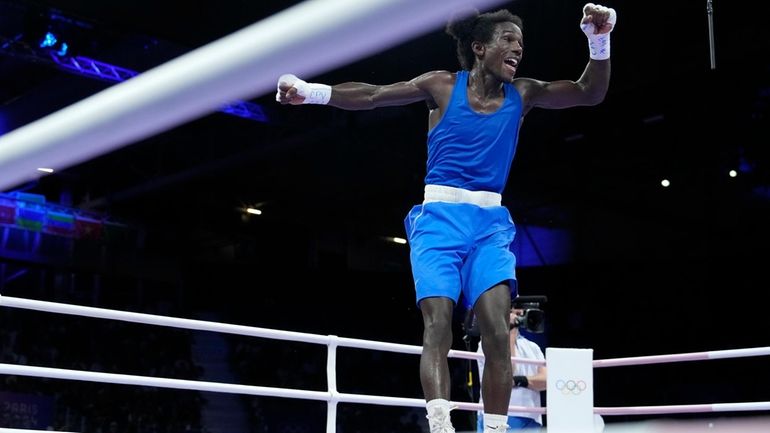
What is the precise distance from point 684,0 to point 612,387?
4518 millimetres

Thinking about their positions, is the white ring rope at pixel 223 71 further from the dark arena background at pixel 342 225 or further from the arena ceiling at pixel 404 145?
the dark arena background at pixel 342 225

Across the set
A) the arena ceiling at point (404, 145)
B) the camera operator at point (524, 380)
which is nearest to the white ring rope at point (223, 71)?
the camera operator at point (524, 380)

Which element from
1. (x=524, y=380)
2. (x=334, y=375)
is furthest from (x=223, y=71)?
(x=524, y=380)

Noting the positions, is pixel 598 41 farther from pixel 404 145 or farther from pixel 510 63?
pixel 404 145

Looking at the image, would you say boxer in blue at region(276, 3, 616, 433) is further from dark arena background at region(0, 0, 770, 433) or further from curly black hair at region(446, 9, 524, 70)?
dark arena background at region(0, 0, 770, 433)

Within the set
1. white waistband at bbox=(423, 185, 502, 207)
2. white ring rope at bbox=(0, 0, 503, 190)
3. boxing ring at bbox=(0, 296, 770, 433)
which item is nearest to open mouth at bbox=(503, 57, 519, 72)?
white waistband at bbox=(423, 185, 502, 207)

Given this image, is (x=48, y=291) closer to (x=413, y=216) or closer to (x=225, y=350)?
(x=225, y=350)

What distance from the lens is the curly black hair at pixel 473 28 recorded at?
246 cm

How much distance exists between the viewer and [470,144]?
7.86 feet

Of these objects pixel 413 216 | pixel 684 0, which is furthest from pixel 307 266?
pixel 413 216

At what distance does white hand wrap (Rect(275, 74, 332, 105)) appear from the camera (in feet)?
7.48

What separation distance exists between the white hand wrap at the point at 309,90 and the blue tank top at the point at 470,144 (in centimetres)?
31

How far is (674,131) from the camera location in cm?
927

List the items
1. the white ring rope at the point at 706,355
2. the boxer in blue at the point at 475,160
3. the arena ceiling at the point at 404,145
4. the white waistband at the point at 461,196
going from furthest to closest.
Result: 1. the arena ceiling at the point at 404,145
2. the white ring rope at the point at 706,355
3. the white waistband at the point at 461,196
4. the boxer in blue at the point at 475,160
